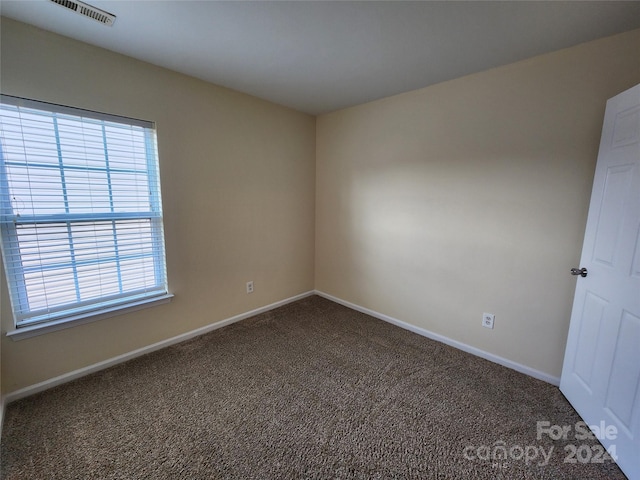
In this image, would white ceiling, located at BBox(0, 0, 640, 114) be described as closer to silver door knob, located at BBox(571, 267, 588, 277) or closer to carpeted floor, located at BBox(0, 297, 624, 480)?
silver door knob, located at BBox(571, 267, 588, 277)

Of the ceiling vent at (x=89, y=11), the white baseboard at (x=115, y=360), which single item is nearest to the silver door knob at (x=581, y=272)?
the white baseboard at (x=115, y=360)

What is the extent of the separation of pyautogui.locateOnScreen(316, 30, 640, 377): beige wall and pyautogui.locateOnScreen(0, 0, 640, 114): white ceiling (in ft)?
0.71

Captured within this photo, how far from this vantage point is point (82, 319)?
1.94 m

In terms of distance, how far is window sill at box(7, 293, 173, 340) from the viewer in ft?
5.69

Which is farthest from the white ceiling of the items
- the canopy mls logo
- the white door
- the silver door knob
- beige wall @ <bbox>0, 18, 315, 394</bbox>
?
the canopy mls logo

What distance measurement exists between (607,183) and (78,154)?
3393mm

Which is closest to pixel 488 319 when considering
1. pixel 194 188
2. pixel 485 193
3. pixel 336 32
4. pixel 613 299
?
pixel 613 299

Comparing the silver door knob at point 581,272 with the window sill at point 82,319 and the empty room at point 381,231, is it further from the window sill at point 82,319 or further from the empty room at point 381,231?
the window sill at point 82,319

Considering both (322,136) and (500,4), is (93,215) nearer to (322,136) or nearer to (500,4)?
(322,136)

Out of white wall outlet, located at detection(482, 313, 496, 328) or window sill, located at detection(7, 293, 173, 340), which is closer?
window sill, located at detection(7, 293, 173, 340)

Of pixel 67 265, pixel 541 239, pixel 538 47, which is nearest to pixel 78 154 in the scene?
pixel 67 265

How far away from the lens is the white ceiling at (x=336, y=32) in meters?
1.43

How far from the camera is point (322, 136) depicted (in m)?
3.37

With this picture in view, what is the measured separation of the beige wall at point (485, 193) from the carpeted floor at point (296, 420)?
0.50 meters
